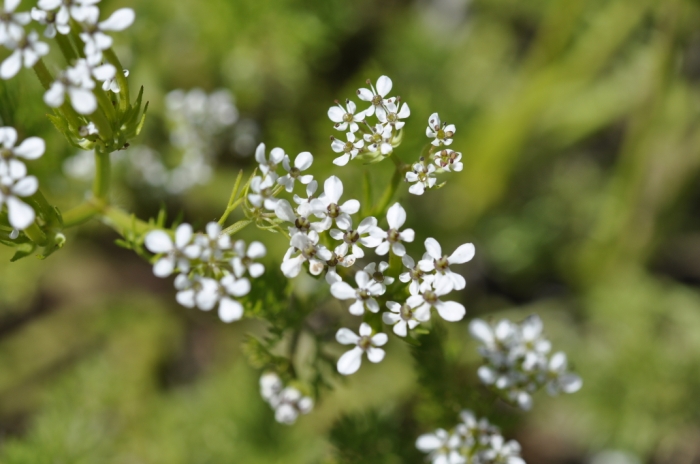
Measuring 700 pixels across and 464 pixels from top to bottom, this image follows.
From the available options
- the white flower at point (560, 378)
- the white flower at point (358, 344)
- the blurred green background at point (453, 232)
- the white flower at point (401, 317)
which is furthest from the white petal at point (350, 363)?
the blurred green background at point (453, 232)

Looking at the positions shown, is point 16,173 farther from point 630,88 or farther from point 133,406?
point 630,88

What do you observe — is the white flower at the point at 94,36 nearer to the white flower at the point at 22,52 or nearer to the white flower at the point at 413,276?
the white flower at the point at 22,52

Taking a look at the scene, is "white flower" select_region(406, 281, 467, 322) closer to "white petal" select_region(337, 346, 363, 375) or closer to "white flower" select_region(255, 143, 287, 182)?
"white petal" select_region(337, 346, 363, 375)

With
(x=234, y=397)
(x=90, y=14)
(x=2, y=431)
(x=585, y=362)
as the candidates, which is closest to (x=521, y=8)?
(x=585, y=362)

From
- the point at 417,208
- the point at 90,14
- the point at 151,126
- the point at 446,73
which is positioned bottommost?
the point at 90,14

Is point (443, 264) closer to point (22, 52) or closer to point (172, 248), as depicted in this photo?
point (172, 248)

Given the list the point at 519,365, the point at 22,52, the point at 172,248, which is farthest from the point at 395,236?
the point at 22,52

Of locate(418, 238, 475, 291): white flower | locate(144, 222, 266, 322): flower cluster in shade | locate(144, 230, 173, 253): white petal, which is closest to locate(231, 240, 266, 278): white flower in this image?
locate(144, 222, 266, 322): flower cluster in shade
